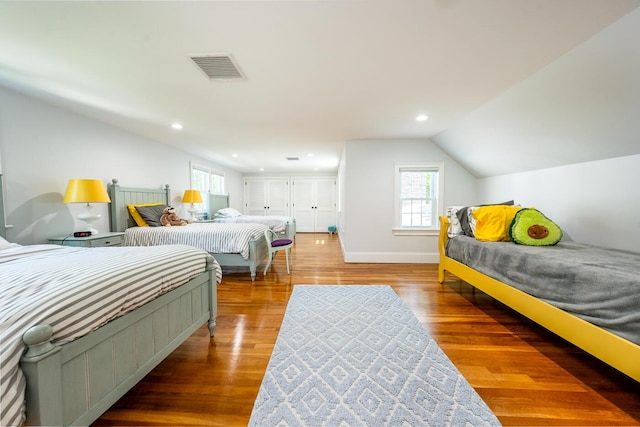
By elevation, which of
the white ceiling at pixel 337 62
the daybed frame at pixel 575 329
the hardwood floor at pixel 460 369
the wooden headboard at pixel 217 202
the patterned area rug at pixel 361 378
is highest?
the white ceiling at pixel 337 62

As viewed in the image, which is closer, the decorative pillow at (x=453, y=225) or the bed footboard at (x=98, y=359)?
the bed footboard at (x=98, y=359)

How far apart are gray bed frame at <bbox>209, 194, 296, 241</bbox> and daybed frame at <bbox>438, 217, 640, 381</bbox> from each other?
4060 millimetres

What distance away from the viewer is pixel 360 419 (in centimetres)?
125

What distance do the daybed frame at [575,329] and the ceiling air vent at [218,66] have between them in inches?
119

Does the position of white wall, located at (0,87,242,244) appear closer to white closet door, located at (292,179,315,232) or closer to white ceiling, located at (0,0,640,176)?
white ceiling, located at (0,0,640,176)

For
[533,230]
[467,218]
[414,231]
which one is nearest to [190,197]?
[414,231]

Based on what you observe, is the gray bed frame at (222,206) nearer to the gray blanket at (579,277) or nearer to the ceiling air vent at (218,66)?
the ceiling air vent at (218,66)

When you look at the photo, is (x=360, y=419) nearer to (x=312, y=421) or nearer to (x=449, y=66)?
(x=312, y=421)

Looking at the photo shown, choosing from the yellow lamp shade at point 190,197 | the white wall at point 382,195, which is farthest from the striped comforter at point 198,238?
the white wall at point 382,195

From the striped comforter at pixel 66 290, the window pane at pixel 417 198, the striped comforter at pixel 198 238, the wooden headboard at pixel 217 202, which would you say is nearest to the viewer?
the striped comforter at pixel 66 290

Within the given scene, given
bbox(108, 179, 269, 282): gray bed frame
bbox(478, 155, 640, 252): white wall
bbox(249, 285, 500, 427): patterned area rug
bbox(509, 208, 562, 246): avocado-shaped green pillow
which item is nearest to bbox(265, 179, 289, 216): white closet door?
bbox(108, 179, 269, 282): gray bed frame

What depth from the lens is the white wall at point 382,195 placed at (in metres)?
4.32

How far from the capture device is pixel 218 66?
1964mm

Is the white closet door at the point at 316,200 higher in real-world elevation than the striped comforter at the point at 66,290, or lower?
higher
